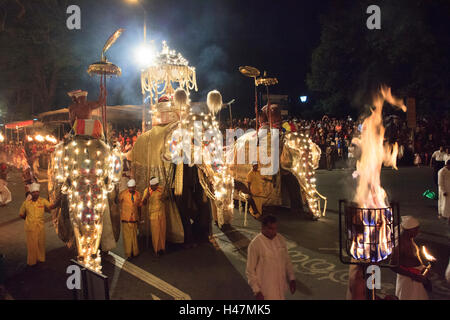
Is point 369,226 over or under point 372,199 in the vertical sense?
under

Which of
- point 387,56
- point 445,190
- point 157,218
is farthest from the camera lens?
point 387,56

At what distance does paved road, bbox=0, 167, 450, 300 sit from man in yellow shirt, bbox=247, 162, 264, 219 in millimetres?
461

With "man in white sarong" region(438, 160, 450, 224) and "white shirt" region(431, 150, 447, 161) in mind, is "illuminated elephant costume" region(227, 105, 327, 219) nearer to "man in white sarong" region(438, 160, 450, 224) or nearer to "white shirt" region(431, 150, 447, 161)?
"man in white sarong" region(438, 160, 450, 224)

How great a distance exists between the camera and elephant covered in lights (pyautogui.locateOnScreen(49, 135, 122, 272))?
18.6 ft

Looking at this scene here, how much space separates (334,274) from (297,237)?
6.95 feet

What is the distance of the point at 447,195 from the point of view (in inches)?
349

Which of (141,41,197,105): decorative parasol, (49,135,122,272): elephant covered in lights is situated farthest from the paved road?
(141,41,197,105): decorative parasol

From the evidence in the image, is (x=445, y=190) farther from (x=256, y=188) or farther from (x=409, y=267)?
(x=409, y=267)

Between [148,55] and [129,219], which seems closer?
[129,219]

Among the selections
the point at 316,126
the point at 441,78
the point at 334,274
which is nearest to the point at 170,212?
the point at 334,274

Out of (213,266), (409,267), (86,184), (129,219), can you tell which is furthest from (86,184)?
(409,267)

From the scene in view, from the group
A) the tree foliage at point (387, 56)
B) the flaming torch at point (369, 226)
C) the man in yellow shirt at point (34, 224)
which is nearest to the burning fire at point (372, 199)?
the flaming torch at point (369, 226)

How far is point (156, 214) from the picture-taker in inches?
277

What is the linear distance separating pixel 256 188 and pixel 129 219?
3778 mm
